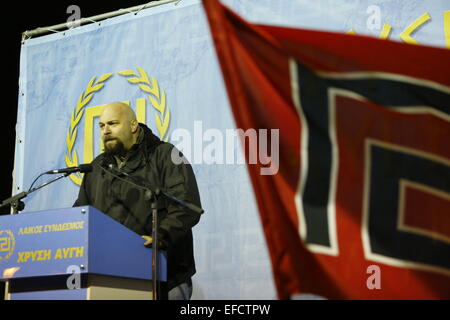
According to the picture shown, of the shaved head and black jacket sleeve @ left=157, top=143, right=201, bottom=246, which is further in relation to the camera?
the shaved head

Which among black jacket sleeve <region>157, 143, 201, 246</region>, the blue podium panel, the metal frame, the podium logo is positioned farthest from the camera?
the metal frame

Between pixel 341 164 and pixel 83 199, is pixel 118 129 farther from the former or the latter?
pixel 341 164

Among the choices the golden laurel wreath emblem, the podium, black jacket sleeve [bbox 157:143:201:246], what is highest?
the golden laurel wreath emblem

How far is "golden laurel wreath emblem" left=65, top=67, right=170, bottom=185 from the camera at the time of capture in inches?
207

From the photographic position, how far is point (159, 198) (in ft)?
14.3

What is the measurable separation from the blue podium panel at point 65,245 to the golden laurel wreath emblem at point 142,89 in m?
1.74

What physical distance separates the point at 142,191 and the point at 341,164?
90.1 inches

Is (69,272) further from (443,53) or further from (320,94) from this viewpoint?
(443,53)

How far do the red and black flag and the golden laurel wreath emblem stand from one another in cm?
287

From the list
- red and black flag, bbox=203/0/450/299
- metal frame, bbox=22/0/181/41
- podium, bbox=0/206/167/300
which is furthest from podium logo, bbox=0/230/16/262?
metal frame, bbox=22/0/181/41

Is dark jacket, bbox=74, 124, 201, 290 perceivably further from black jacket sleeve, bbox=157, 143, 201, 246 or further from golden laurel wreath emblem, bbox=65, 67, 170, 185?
golden laurel wreath emblem, bbox=65, 67, 170, 185

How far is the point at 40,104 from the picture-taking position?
19.1 feet

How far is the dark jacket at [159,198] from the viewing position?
168 inches

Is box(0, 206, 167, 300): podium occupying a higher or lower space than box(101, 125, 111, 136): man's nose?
lower
